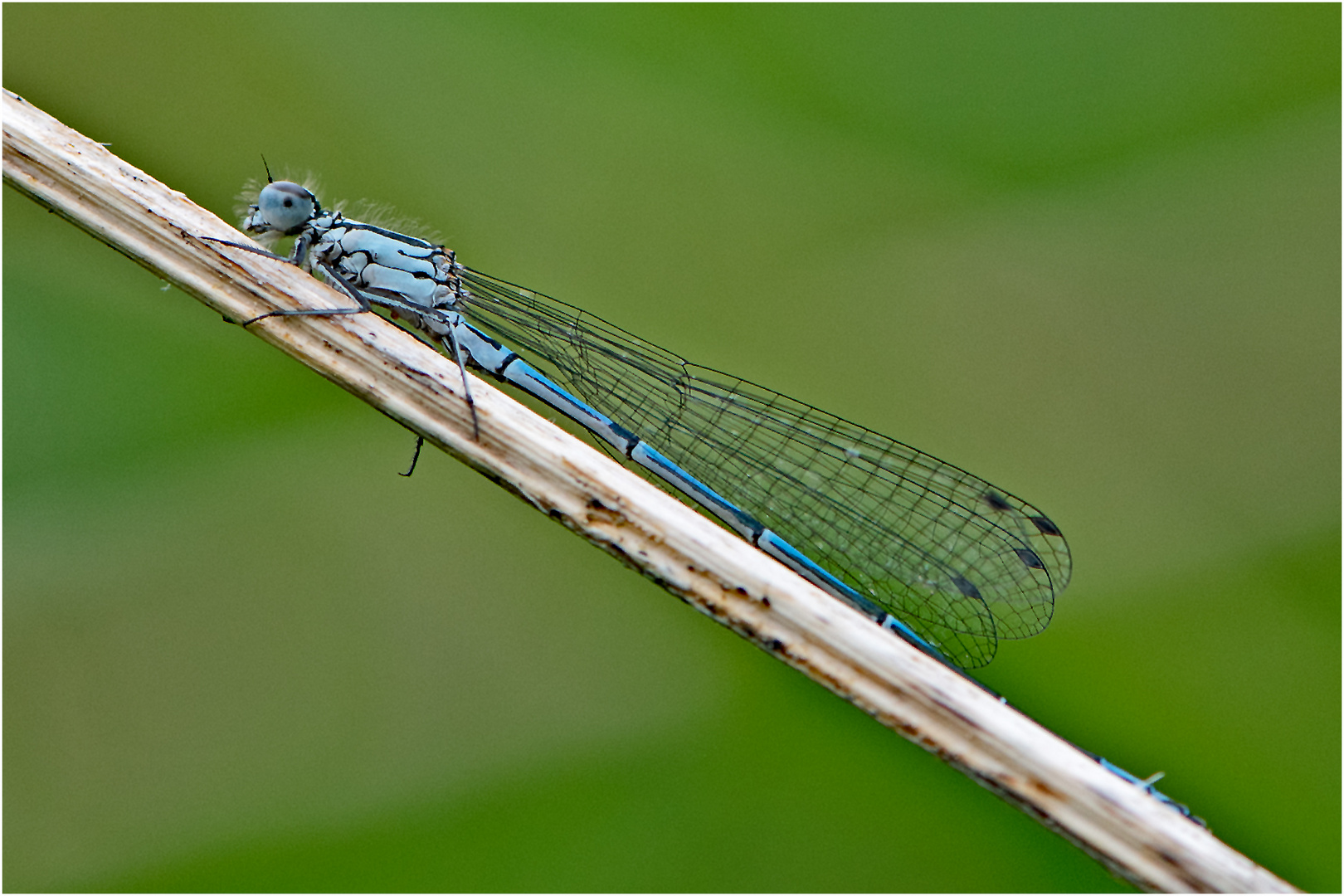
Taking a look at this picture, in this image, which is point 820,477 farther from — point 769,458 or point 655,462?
point 655,462

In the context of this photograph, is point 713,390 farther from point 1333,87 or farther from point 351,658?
point 1333,87

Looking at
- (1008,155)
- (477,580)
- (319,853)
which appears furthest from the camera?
(1008,155)

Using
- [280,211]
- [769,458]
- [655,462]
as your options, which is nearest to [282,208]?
[280,211]

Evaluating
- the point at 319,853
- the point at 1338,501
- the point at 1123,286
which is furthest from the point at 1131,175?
the point at 319,853

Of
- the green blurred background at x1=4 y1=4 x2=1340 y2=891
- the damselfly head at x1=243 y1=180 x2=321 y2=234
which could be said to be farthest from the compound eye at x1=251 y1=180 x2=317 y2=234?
the green blurred background at x1=4 y1=4 x2=1340 y2=891

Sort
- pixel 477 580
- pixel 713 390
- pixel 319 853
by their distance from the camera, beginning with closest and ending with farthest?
pixel 319 853 → pixel 713 390 → pixel 477 580

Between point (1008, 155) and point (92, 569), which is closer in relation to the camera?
point (92, 569)
